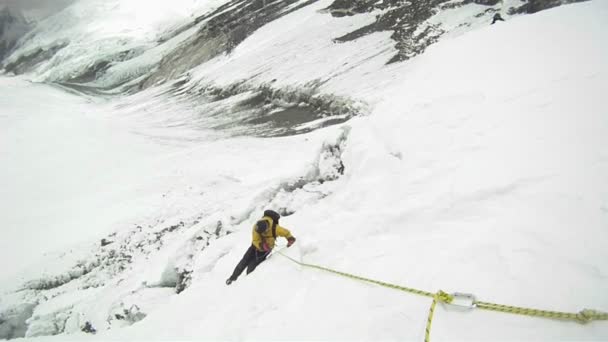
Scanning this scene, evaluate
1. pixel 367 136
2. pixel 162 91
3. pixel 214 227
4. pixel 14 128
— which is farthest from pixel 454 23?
pixel 162 91

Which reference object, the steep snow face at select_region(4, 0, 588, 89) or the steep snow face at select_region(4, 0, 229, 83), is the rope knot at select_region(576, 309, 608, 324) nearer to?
the steep snow face at select_region(4, 0, 588, 89)

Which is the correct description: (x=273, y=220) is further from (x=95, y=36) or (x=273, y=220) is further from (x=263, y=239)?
(x=95, y=36)

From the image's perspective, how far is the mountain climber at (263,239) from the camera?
4605 mm

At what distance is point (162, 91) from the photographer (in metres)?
28.4

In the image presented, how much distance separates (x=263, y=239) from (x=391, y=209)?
1.87 m

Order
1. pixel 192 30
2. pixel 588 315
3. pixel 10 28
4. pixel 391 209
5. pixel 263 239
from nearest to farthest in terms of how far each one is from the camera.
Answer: pixel 588 315 < pixel 391 209 < pixel 263 239 < pixel 192 30 < pixel 10 28

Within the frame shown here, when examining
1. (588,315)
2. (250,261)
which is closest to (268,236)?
(250,261)

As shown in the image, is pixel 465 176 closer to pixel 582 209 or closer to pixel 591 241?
pixel 582 209

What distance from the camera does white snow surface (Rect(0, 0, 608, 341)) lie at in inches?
106

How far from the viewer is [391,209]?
420cm

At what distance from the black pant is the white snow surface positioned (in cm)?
28

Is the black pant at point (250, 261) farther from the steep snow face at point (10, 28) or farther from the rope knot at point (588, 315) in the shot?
the steep snow face at point (10, 28)

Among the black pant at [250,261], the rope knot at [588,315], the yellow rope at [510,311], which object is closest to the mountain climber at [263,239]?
the black pant at [250,261]

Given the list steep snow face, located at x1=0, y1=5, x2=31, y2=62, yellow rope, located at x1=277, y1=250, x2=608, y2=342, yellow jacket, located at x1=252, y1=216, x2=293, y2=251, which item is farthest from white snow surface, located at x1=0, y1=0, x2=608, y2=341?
steep snow face, located at x1=0, y1=5, x2=31, y2=62
